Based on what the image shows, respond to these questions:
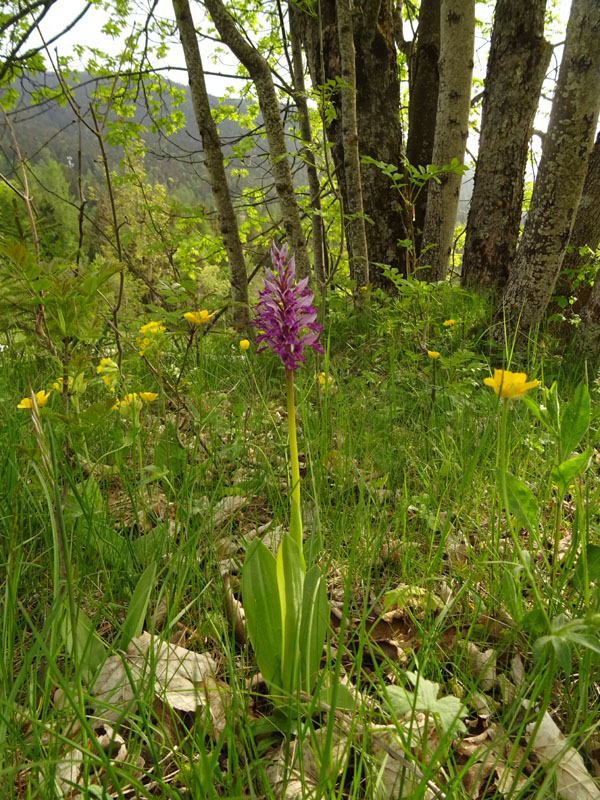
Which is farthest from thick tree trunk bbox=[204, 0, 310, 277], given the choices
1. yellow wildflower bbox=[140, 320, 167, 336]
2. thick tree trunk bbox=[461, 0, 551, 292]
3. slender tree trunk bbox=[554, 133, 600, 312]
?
slender tree trunk bbox=[554, 133, 600, 312]

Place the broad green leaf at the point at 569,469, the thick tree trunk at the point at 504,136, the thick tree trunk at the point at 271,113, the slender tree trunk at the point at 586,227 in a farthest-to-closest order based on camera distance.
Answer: the slender tree trunk at the point at 586,227 → the thick tree trunk at the point at 504,136 → the thick tree trunk at the point at 271,113 → the broad green leaf at the point at 569,469

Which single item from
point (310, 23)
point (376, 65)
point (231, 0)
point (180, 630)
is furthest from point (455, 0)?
point (180, 630)

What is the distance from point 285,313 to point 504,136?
12.0 feet

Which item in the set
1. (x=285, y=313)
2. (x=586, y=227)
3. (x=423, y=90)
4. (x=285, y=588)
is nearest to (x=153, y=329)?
(x=285, y=313)

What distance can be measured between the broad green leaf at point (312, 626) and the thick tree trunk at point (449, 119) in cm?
317

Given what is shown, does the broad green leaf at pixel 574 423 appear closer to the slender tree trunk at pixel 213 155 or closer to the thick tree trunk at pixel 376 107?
the slender tree trunk at pixel 213 155

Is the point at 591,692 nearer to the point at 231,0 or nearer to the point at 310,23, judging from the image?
the point at 310,23

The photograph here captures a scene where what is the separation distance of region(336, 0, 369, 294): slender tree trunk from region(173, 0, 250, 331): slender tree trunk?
3.14 feet

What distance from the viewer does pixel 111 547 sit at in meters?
1.11

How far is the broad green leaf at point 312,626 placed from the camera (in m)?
0.72

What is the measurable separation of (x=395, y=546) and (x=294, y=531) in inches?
20.5

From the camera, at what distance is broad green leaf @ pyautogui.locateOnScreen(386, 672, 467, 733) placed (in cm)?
69

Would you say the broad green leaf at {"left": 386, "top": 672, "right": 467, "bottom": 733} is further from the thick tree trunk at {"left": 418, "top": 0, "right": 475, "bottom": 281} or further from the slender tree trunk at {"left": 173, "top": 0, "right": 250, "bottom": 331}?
the thick tree trunk at {"left": 418, "top": 0, "right": 475, "bottom": 281}

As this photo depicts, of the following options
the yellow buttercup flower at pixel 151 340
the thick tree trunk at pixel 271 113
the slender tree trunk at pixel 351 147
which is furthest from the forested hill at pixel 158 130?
the yellow buttercup flower at pixel 151 340
